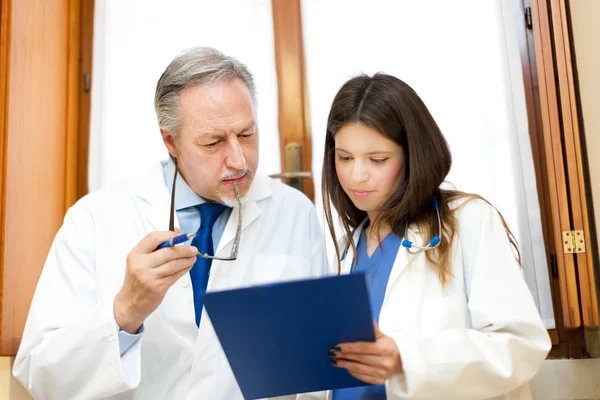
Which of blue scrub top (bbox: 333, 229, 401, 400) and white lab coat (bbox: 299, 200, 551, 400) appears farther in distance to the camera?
blue scrub top (bbox: 333, 229, 401, 400)

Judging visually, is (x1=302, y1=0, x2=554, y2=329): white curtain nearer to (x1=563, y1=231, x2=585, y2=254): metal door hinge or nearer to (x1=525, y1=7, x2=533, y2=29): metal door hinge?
(x1=525, y1=7, x2=533, y2=29): metal door hinge

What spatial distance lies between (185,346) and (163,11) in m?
1.57

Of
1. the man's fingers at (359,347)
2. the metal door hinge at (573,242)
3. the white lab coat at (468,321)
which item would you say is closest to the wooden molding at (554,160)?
the metal door hinge at (573,242)

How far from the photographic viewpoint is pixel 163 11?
2.74 meters

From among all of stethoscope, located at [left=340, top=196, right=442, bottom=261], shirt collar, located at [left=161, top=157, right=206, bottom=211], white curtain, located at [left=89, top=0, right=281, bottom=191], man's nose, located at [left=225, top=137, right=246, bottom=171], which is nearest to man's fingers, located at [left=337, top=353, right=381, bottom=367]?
stethoscope, located at [left=340, top=196, right=442, bottom=261]

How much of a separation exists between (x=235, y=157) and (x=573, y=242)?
997 mm

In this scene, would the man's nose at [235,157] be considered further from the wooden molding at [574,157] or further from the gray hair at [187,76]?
the wooden molding at [574,157]

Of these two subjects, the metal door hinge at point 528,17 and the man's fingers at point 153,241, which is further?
the metal door hinge at point 528,17

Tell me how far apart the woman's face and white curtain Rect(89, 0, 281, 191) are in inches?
41.5

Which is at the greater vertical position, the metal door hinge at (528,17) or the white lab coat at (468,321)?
the metal door hinge at (528,17)

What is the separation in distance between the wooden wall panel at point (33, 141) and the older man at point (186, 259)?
0.33 m

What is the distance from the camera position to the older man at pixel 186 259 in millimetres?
1547

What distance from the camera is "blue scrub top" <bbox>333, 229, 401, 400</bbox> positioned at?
146 centimetres

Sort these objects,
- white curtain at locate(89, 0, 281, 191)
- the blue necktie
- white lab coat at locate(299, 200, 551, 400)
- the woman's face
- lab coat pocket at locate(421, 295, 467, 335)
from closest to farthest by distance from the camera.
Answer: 1. white lab coat at locate(299, 200, 551, 400)
2. lab coat pocket at locate(421, 295, 467, 335)
3. the woman's face
4. the blue necktie
5. white curtain at locate(89, 0, 281, 191)
